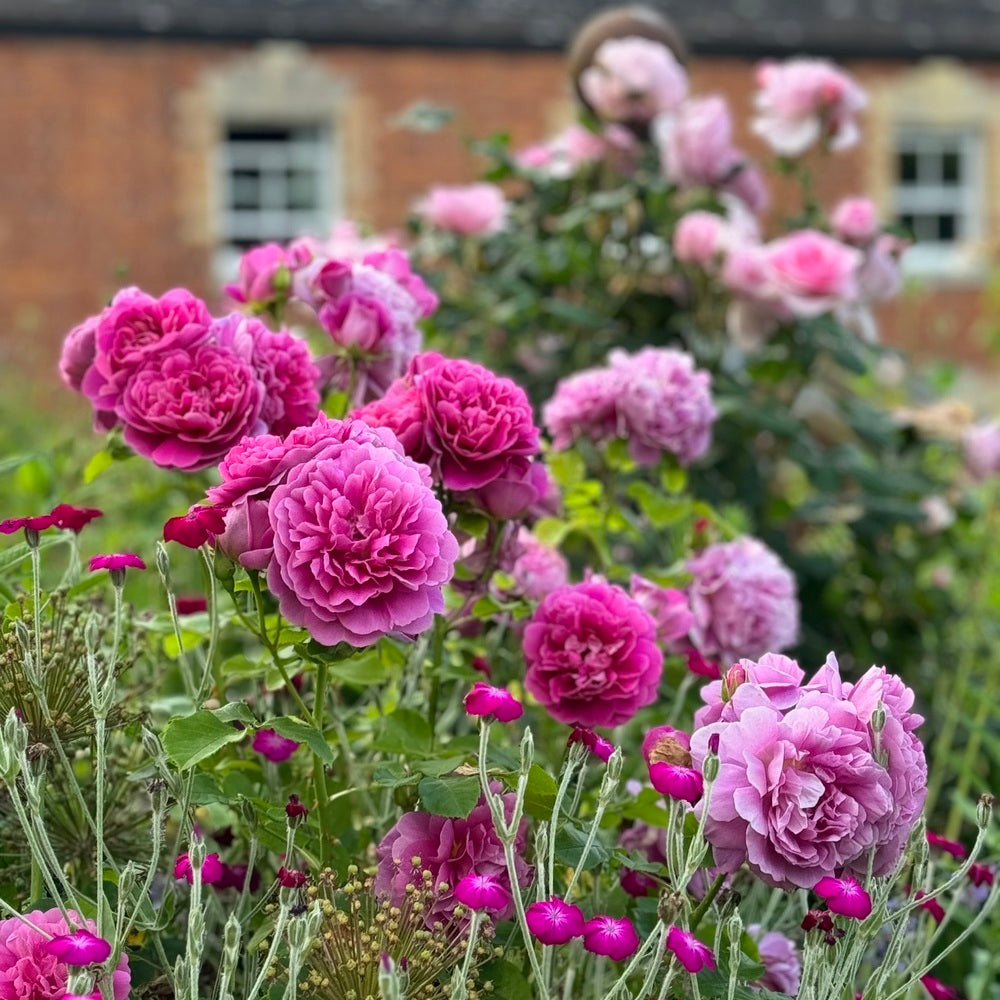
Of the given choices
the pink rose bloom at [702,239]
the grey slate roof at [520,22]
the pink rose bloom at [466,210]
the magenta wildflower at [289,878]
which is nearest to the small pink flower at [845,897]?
the magenta wildflower at [289,878]

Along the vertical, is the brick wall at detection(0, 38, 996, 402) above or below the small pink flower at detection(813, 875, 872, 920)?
above

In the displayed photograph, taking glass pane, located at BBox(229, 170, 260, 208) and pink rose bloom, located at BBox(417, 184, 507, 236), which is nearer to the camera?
pink rose bloom, located at BBox(417, 184, 507, 236)

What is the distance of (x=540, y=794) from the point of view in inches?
49.1

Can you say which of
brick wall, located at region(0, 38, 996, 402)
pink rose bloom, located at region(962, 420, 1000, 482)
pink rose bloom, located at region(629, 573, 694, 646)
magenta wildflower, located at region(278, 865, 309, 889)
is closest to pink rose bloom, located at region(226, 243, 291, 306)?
pink rose bloom, located at region(629, 573, 694, 646)

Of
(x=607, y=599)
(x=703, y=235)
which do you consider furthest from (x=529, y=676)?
(x=703, y=235)

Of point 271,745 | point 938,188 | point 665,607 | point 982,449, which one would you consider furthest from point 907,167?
point 271,745

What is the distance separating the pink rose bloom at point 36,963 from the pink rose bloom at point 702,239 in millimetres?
1941

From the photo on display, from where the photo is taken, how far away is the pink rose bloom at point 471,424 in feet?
4.25

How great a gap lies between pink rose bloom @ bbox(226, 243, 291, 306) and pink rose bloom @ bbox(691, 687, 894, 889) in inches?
32.3

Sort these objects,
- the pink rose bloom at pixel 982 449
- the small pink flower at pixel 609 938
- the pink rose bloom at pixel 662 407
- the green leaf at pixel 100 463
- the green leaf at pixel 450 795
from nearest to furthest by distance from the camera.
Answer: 1. the small pink flower at pixel 609 938
2. the green leaf at pixel 450 795
3. the green leaf at pixel 100 463
4. the pink rose bloom at pixel 662 407
5. the pink rose bloom at pixel 982 449

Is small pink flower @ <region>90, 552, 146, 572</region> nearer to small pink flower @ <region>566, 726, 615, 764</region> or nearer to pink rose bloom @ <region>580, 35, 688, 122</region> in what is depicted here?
small pink flower @ <region>566, 726, 615, 764</region>

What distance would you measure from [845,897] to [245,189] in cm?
1048

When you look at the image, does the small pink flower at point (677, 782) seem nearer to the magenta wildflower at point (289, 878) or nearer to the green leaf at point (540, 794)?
the green leaf at point (540, 794)

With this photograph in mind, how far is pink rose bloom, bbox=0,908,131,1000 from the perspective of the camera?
1.11m
